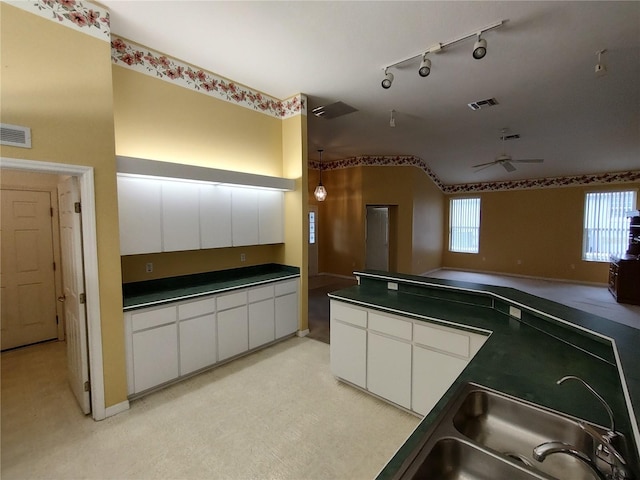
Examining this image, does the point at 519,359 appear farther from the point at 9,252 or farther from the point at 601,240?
the point at 601,240

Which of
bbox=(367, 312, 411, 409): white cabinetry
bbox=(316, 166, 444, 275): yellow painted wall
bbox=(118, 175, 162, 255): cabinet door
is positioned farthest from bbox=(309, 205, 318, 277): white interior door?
bbox=(367, 312, 411, 409): white cabinetry

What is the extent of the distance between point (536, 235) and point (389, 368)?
25.5ft

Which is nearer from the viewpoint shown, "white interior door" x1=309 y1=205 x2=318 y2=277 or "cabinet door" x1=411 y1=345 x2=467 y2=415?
"cabinet door" x1=411 y1=345 x2=467 y2=415

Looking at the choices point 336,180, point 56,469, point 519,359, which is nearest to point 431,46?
point 519,359

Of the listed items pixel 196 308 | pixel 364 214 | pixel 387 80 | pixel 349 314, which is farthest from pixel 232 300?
pixel 364 214

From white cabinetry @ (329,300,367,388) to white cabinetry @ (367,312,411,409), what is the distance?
75 mm

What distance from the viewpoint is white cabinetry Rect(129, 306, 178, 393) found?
2598 mm

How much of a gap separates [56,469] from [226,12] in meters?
3.49

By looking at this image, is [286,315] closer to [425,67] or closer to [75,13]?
[425,67]

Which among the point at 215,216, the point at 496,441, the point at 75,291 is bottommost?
the point at 496,441

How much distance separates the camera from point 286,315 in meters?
3.91

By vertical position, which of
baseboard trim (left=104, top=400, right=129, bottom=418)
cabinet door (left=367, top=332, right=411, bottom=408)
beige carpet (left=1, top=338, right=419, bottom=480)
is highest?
cabinet door (left=367, top=332, right=411, bottom=408)

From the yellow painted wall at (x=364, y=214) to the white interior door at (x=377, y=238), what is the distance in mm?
183

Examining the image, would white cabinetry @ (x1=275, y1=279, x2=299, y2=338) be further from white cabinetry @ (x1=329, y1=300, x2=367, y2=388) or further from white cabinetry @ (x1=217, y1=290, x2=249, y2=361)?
white cabinetry @ (x1=329, y1=300, x2=367, y2=388)
